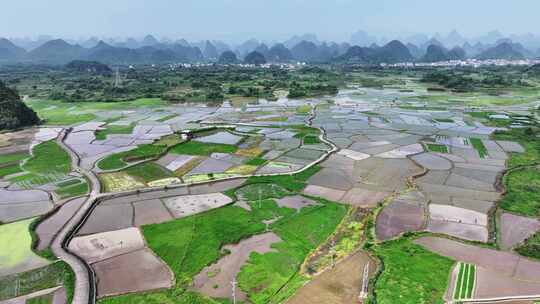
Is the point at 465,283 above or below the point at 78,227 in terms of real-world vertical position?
below

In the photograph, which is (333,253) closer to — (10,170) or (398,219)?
(398,219)

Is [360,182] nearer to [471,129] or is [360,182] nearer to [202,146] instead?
[202,146]

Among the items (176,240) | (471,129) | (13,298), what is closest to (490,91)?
(471,129)

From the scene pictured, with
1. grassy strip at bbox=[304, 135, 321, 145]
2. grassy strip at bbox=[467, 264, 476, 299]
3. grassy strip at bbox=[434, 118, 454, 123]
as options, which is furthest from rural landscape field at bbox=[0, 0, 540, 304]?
grassy strip at bbox=[434, 118, 454, 123]

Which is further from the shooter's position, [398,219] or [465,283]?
[398,219]

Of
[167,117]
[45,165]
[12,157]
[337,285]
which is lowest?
[337,285]

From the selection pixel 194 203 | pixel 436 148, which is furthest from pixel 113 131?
pixel 436 148

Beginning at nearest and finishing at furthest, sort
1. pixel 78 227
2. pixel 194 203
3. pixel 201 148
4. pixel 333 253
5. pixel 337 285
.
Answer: pixel 337 285, pixel 333 253, pixel 78 227, pixel 194 203, pixel 201 148

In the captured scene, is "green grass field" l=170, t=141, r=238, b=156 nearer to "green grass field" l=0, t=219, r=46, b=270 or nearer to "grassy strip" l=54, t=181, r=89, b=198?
"grassy strip" l=54, t=181, r=89, b=198
